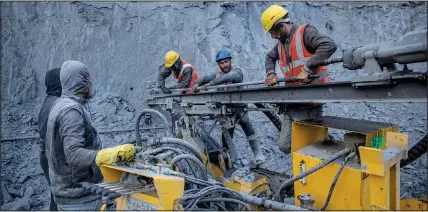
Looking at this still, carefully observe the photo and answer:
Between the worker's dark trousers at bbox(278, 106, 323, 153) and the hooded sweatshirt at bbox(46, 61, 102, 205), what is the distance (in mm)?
2031

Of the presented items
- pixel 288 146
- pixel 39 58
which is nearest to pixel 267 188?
pixel 288 146

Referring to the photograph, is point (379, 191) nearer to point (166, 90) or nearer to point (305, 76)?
point (305, 76)

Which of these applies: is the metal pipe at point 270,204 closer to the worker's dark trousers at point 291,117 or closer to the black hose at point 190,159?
the black hose at point 190,159

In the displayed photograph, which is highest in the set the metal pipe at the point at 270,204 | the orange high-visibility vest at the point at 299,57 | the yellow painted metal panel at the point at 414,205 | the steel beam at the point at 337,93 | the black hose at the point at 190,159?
the orange high-visibility vest at the point at 299,57

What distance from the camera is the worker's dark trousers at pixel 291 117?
11.4 feet

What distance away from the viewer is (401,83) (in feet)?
7.04

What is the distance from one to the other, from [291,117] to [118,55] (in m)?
5.94

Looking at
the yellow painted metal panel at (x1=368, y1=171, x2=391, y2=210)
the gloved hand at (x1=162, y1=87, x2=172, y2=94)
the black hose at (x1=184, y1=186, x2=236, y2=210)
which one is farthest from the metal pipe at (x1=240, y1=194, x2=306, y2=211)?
the gloved hand at (x1=162, y1=87, x2=172, y2=94)

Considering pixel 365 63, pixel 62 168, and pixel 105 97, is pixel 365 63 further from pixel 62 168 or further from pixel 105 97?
pixel 105 97

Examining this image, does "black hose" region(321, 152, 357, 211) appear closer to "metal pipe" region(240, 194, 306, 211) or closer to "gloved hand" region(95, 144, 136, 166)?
"metal pipe" region(240, 194, 306, 211)

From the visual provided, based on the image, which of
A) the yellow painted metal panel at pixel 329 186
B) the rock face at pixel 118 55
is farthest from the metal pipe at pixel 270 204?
the rock face at pixel 118 55

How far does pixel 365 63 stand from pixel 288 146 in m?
1.62

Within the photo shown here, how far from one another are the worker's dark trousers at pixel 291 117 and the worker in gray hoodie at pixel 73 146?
1.92 metres

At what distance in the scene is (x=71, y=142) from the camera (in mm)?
2346
